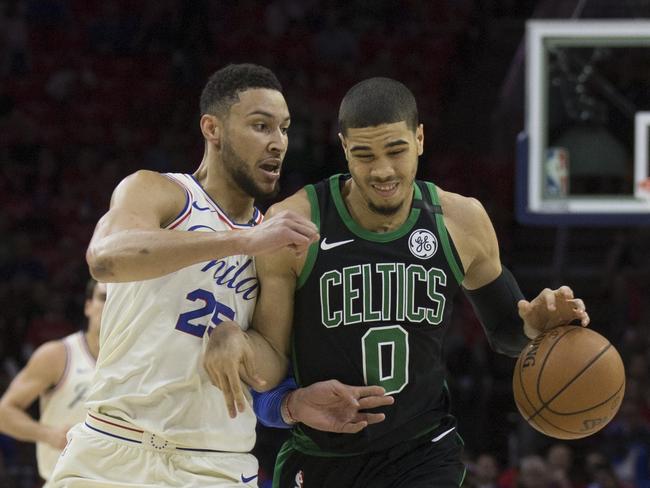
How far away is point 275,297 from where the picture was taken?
3.72m

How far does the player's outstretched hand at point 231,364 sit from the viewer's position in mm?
3379

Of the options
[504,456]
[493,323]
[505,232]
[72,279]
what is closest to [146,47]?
[72,279]

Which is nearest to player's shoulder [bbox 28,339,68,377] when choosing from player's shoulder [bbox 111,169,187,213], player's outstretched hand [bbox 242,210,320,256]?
player's shoulder [bbox 111,169,187,213]

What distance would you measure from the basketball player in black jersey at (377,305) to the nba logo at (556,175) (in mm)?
3402

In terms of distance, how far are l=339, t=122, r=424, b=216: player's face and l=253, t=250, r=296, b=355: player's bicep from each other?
344mm

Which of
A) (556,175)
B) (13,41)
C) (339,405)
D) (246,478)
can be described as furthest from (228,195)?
(13,41)

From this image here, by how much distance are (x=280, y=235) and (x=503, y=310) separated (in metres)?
1.22

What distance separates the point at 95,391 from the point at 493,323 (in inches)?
57.2

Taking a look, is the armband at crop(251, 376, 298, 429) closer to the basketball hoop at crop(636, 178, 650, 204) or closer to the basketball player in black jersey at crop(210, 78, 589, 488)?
the basketball player in black jersey at crop(210, 78, 589, 488)

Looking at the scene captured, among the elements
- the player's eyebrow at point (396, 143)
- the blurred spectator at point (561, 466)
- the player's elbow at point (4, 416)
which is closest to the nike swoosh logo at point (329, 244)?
the player's eyebrow at point (396, 143)

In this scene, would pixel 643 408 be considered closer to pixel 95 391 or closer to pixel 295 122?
pixel 295 122

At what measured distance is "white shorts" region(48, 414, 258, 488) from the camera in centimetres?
350

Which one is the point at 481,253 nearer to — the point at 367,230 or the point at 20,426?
the point at 367,230

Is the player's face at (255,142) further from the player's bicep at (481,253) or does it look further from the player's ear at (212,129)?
the player's bicep at (481,253)
